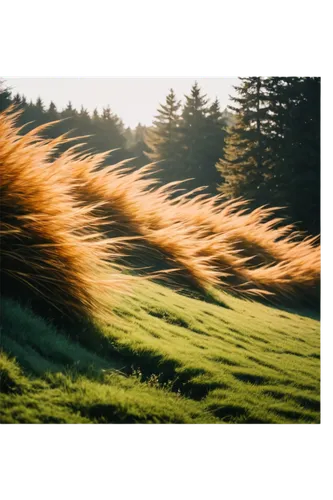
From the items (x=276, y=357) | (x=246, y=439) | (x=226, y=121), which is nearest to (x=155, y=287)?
(x=276, y=357)

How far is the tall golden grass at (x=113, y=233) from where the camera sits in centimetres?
212

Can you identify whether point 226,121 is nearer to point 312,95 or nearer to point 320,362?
point 312,95

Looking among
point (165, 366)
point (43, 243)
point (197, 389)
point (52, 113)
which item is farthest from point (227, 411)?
point (52, 113)

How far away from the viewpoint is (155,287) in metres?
2.44

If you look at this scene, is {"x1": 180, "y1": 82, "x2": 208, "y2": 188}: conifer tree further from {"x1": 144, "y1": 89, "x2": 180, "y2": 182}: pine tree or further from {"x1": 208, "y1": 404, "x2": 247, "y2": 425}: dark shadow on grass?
{"x1": 208, "y1": 404, "x2": 247, "y2": 425}: dark shadow on grass

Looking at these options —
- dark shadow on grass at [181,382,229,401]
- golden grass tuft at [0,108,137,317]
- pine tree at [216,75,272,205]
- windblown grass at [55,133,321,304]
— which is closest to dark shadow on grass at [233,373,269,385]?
dark shadow on grass at [181,382,229,401]

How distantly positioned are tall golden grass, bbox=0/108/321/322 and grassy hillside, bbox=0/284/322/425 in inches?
6.5

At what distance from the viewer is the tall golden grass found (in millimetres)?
2121

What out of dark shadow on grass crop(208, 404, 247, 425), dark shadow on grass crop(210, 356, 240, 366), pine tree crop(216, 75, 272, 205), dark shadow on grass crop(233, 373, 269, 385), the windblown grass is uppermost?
pine tree crop(216, 75, 272, 205)

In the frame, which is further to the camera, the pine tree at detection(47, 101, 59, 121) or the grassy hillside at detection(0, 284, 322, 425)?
the pine tree at detection(47, 101, 59, 121)

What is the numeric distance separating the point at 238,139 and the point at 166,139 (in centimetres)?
45

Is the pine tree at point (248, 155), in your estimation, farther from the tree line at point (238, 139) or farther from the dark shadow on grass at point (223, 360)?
the dark shadow on grass at point (223, 360)

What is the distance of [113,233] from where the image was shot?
8.41 ft
